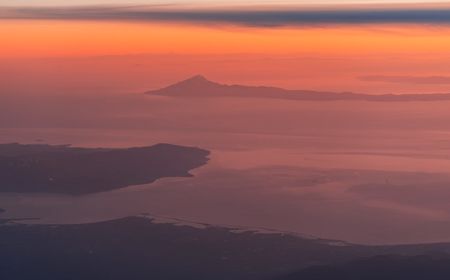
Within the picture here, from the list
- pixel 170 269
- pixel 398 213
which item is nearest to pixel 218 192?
pixel 398 213

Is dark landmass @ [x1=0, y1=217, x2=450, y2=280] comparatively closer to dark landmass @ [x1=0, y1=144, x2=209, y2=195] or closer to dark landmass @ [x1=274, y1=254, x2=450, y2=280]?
dark landmass @ [x1=274, y1=254, x2=450, y2=280]

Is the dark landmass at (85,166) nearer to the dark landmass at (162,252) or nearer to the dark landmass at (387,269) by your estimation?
the dark landmass at (162,252)

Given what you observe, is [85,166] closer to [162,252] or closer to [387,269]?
[162,252]

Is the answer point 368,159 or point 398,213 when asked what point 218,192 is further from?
point 368,159

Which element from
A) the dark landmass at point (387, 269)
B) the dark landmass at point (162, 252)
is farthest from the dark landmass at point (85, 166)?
the dark landmass at point (387, 269)

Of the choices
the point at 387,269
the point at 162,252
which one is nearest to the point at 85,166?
the point at 162,252

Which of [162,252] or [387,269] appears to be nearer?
[387,269]

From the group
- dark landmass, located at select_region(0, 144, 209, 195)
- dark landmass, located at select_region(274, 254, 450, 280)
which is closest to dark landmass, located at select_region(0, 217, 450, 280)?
dark landmass, located at select_region(274, 254, 450, 280)
